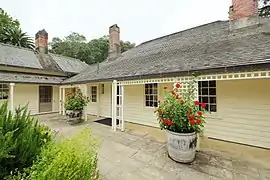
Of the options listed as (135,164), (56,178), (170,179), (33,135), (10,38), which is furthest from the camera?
(10,38)

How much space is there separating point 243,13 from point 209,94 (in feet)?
13.9

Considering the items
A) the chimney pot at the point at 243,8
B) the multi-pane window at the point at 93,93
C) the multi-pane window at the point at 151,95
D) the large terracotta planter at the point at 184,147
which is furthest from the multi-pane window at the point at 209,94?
the multi-pane window at the point at 93,93

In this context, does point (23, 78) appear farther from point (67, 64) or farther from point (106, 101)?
point (106, 101)

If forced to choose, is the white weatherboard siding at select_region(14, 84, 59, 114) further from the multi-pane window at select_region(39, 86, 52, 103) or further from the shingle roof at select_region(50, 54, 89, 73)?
the shingle roof at select_region(50, 54, 89, 73)

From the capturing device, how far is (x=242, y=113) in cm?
544

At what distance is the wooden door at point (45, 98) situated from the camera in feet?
39.8

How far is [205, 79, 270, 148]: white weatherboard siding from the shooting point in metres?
5.06

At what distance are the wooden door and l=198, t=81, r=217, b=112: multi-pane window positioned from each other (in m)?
11.9

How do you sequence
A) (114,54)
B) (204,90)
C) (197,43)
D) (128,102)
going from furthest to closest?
(114,54), (128,102), (197,43), (204,90)

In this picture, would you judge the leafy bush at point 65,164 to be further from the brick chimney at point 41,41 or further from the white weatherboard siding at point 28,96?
the brick chimney at point 41,41

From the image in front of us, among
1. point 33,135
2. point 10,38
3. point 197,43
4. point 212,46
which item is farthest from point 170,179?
point 10,38

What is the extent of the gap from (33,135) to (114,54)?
11.0 metres

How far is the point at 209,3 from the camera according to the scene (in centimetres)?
1047

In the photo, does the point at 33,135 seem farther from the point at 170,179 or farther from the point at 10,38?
the point at 10,38
